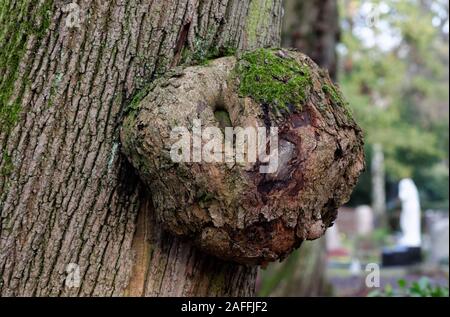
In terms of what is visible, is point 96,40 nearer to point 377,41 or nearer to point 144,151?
point 144,151

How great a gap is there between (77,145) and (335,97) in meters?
1.28

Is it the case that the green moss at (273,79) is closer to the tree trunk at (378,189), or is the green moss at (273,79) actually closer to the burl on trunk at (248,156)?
the burl on trunk at (248,156)

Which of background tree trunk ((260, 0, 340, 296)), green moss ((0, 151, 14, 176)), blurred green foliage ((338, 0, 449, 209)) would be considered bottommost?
green moss ((0, 151, 14, 176))

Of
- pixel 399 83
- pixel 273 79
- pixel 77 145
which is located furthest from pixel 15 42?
pixel 399 83

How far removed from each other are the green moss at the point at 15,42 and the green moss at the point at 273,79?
986 mm

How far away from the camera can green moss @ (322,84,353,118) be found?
2803 mm

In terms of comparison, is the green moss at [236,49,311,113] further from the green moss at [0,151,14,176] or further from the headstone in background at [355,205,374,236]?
the headstone in background at [355,205,374,236]

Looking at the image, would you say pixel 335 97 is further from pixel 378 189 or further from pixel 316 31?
pixel 378 189

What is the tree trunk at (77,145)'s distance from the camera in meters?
2.74

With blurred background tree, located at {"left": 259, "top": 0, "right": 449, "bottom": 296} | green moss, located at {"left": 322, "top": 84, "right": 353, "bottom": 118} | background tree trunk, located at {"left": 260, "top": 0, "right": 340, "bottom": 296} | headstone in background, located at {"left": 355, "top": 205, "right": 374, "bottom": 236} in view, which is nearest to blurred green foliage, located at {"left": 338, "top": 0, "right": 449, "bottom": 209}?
blurred background tree, located at {"left": 259, "top": 0, "right": 449, "bottom": 296}

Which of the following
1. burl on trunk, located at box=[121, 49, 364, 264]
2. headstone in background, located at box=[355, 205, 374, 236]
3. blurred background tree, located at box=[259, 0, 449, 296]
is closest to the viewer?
burl on trunk, located at box=[121, 49, 364, 264]

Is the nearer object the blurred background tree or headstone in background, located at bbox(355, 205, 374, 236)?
the blurred background tree

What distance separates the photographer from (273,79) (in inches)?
106
